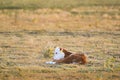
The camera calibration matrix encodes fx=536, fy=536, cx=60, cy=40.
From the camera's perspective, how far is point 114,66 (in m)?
14.6

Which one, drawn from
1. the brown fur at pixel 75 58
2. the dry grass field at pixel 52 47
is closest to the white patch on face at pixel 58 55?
the brown fur at pixel 75 58

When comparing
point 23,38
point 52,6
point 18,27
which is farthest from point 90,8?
point 23,38

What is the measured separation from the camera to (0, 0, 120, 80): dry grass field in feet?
44.2

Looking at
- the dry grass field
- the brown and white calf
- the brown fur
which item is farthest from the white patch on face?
the dry grass field

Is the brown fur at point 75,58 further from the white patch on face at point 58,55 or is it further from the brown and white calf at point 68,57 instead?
the white patch on face at point 58,55

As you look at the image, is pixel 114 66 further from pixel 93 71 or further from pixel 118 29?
pixel 118 29

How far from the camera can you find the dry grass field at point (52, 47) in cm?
1347

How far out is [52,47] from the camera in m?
18.1

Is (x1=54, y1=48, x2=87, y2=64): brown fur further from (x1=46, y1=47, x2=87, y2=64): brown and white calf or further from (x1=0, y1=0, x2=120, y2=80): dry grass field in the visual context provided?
(x1=0, y1=0, x2=120, y2=80): dry grass field

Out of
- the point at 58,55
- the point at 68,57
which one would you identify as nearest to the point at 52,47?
the point at 58,55

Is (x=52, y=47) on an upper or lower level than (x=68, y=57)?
upper

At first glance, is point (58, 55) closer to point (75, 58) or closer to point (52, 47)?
point (75, 58)

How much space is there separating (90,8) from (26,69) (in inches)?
1179

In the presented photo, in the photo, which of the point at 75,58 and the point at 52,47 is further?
the point at 52,47
